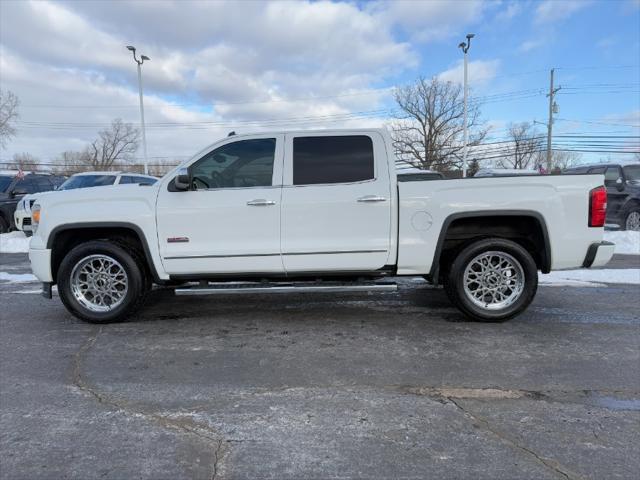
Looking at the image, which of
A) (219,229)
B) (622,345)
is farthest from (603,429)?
(219,229)

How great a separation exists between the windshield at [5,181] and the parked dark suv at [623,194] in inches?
674

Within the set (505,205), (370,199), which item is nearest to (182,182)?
(370,199)

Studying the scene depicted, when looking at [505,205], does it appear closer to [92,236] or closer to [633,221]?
[92,236]

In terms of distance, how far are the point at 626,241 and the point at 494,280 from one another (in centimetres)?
768

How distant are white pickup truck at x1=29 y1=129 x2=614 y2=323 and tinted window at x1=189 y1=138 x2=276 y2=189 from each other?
0.01 meters

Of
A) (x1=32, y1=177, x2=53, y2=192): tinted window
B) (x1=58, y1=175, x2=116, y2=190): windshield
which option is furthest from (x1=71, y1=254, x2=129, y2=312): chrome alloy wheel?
(x1=32, y1=177, x2=53, y2=192): tinted window

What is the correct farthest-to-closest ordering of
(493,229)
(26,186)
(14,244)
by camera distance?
1. (26,186)
2. (14,244)
3. (493,229)

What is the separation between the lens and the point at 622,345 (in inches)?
165

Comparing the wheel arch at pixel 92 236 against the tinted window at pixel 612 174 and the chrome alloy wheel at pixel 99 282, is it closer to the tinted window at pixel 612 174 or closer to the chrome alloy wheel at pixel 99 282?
the chrome alloy wheel at pixel 99 282

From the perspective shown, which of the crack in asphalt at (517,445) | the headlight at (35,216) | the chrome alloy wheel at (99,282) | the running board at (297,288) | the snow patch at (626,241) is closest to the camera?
the crack in asphalt at (517,445)

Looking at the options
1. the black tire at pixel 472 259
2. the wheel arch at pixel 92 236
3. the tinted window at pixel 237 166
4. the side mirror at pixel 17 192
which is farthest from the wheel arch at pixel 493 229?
the side mirror at pixel 17 192

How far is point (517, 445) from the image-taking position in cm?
258

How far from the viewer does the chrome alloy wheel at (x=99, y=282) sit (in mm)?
4785

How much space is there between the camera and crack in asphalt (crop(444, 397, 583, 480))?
2.33 m
